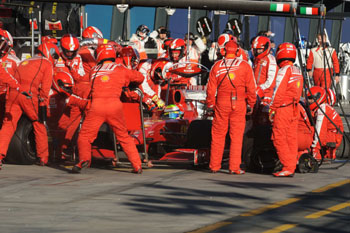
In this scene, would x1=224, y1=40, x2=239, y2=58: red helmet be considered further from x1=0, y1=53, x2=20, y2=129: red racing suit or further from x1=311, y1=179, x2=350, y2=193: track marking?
x1=0, y1=53, x2=20, y2=129: red racing suit

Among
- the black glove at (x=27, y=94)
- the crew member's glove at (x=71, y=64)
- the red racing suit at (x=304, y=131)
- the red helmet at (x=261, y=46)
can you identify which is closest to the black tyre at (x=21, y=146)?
the black glove at (x=27, y=94)

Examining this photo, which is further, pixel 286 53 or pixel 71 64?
pixel 71 64

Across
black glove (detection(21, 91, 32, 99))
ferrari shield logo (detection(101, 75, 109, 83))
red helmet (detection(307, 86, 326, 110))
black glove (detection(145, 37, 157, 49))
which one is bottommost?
black glove (detection(21, 91, 32, 99))

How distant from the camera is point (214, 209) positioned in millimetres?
8523

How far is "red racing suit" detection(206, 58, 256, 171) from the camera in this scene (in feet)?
37.7

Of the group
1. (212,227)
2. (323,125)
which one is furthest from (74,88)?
(212,227)

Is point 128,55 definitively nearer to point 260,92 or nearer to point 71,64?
point 71,64

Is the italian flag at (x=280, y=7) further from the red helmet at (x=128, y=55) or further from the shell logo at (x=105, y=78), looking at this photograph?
the shell logo at (x=105, y=78)

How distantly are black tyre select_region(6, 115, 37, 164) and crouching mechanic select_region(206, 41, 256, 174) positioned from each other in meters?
3.01

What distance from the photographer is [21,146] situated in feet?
41.3

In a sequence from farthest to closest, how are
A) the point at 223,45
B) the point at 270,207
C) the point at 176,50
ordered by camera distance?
1. the point at 176,50
2. the point at 223,45
3. the point at 270,207

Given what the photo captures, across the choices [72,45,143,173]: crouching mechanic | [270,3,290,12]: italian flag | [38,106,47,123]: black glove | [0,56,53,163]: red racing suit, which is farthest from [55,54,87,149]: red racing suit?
[270,3,290,12]: italian flag

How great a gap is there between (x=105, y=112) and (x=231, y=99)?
1793 millimetres

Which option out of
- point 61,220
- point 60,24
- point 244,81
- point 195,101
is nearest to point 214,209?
point 61,220
